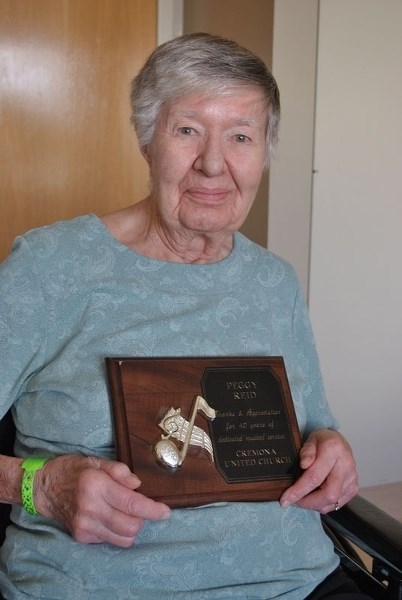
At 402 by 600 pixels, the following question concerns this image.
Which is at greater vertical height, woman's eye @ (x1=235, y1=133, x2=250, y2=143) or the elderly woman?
woman's eye @ (x1=235, y1=133, x2=250, y2=143)

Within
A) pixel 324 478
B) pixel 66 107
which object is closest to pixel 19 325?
pixel 324 478

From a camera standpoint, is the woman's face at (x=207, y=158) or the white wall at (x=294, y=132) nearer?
the woman's face at (x=207, y=158)

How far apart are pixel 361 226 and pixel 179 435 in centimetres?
188

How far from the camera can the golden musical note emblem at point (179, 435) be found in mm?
996

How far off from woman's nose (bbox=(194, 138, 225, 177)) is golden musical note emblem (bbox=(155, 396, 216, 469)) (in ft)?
1.27

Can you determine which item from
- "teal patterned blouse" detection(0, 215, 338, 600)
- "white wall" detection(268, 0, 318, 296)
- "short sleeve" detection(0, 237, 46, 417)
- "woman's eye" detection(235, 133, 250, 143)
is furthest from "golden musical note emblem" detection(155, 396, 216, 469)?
"white wall" detection(268, 0, 318, 296)

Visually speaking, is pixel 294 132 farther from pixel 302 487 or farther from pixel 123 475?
pixel 123 475

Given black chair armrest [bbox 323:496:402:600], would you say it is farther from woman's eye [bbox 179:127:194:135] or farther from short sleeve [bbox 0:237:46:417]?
woman's eye [bbox 179:127:194:135]

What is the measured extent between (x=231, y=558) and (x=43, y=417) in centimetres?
36

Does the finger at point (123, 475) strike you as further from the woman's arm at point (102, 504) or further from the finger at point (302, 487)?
the finger at point (302, 487)

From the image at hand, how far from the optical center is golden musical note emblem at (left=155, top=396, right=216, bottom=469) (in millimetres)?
996

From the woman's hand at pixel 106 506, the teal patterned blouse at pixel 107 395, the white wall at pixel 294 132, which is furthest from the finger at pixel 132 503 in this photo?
the white wall at pixel 294 132

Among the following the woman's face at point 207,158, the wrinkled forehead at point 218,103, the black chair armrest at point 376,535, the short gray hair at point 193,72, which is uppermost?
the short gray hair at point 193,72

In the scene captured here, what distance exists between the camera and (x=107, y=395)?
1.08 metres
